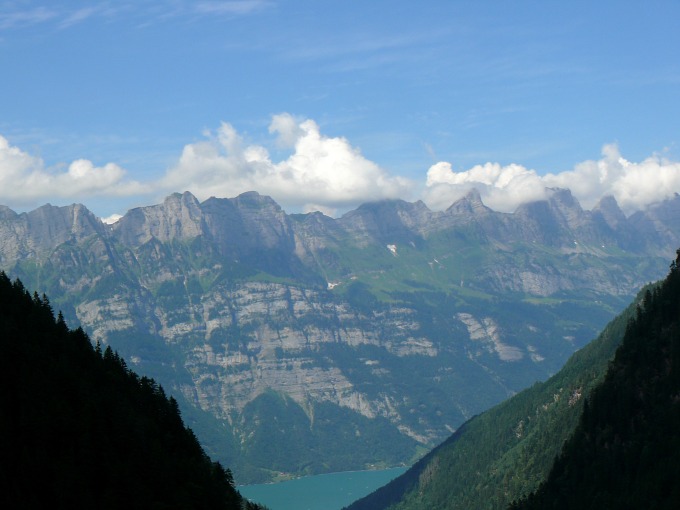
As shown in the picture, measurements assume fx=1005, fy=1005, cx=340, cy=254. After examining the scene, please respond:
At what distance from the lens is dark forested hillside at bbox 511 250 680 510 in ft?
443

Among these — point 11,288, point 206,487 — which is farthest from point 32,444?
point 11,288

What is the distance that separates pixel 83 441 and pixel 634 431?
8463 centimetres

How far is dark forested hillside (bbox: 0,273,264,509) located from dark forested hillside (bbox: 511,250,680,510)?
54229 mm

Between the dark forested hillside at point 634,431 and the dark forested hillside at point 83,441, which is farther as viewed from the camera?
the dark forested hillside at point 634,431

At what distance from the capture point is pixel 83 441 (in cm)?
9988

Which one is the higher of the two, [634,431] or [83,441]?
[83,441]

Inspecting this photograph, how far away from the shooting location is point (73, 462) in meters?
96.8

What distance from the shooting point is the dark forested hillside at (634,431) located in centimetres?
13512

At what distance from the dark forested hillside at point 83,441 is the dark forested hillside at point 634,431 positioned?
54229 mm

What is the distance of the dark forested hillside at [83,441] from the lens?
306 ft

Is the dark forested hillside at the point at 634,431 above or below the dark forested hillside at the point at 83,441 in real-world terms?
below

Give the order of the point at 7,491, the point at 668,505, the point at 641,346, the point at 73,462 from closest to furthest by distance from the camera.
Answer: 1. the point at 7,491
2. the point at 73,462
3. the point at 668,505
4. the point at 641,346

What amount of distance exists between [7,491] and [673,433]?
295ft

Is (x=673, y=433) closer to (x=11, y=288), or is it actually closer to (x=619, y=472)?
(x=619, y=472)
